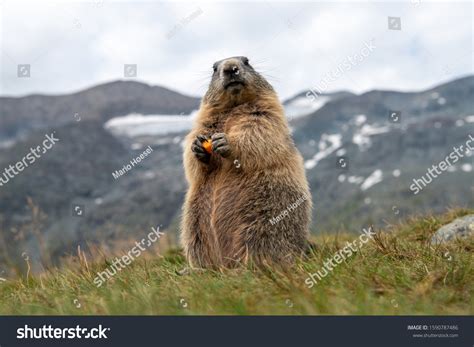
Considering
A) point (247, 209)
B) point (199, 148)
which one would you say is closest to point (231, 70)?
point (199, 148)

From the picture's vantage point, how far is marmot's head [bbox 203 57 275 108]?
772cm

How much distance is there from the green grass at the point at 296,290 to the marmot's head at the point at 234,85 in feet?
7.74

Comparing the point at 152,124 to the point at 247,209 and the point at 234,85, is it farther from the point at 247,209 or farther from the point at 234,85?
the point at 247,209

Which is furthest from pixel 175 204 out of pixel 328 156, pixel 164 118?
pixel 328 156

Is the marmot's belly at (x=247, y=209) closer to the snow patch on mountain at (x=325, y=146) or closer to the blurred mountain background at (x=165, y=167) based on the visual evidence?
the blurred mountain background at (x=165, y=167)

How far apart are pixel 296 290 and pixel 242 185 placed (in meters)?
2.35

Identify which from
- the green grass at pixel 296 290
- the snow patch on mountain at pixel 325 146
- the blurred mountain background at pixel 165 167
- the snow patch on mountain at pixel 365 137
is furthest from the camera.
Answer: the snow patch on mountain at pixel 365 137

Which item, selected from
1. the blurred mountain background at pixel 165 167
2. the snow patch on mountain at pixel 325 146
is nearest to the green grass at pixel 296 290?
the blurred mountain background at pixel 165 167

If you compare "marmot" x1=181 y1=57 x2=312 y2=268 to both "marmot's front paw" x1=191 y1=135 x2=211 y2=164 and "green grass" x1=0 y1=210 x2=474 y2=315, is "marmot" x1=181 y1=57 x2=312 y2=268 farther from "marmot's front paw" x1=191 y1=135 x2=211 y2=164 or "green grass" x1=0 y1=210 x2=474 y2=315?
"green grass" x1=0 y1=210 x2=474 y2=315

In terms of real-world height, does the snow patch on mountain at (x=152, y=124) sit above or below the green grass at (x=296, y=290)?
below

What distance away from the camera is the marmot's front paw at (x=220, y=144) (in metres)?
6.95

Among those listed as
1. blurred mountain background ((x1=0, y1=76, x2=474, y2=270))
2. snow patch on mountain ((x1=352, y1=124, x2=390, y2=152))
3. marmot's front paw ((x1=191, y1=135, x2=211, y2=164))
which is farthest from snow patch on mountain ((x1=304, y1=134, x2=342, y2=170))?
marmot's front paw ((x1=191, y1=135, x2=211, y2=164))

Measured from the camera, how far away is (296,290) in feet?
16.2

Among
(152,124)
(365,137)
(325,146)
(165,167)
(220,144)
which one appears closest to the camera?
(220,144)
